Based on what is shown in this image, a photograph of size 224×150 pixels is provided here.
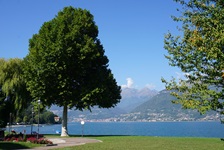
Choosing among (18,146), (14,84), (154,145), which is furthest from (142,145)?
(14,84)

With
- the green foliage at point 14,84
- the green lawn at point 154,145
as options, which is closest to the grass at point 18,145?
the green lawn at point 154,145

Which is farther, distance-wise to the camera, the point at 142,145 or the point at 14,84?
the point at 14,84

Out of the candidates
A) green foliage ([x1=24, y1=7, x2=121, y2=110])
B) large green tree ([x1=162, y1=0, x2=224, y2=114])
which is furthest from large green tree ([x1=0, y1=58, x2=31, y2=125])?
large green tree ([x1=162, y1=0, x2=224, y2=114])

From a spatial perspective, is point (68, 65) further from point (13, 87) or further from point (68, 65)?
point (13, 87)

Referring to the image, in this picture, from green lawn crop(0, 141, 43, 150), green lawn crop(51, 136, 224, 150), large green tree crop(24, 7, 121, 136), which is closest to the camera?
green lawn crop(51, 136, 224, 150)

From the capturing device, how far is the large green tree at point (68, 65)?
43531 millimetres

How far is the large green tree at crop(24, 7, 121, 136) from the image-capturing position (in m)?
43.5

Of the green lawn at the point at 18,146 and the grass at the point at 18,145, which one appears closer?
the green lawn at the point at 18,146

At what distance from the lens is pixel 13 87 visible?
2052 inches

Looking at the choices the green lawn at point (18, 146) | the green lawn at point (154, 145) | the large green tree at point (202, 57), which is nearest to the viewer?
the large green tree at point (202, 57)

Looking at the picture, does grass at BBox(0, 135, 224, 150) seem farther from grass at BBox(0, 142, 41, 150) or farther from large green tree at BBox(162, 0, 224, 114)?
large green tree at BBox(162, 0, 224, 114)

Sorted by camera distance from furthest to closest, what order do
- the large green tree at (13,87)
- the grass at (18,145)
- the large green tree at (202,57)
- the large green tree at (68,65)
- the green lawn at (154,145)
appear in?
the large green tree at (13,87)
the large green tree at (68,65)
the grass at (18,145)
the green lawn at (154,145)
the large green tree at (202,57)

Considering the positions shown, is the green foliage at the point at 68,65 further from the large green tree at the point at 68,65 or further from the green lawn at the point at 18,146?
the green lawn at the point at 18,146

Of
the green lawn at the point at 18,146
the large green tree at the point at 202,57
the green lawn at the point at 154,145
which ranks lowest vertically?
the green lawn at the point at 154,145
